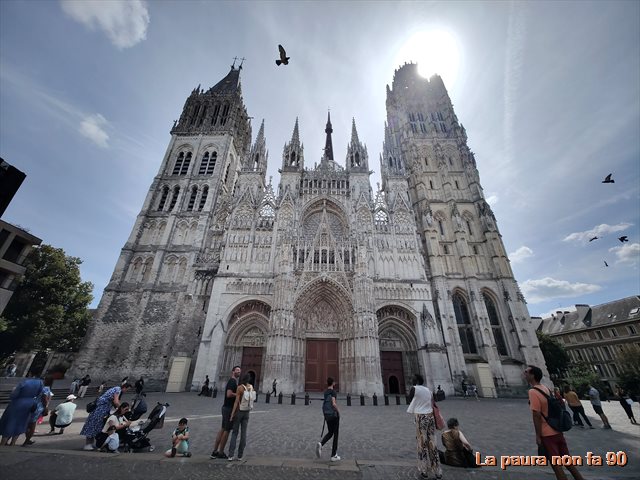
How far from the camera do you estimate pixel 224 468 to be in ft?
13.8

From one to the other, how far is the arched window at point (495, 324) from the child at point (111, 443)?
25.4 meters

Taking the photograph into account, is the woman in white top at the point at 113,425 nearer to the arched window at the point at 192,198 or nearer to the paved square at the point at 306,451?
the paved square at the point at 306,451

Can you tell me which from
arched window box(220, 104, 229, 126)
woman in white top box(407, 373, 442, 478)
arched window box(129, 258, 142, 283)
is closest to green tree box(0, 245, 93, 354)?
arched window box(129, 258, 142, 283)

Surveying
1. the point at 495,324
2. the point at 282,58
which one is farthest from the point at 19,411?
the point at 495,324

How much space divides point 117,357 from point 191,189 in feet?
55.5

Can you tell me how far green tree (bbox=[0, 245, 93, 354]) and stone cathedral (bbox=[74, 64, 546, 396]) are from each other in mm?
3270

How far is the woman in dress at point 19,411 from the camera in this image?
5.27 meters

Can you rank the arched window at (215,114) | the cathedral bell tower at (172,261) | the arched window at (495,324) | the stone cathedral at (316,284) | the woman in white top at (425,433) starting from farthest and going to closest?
the arched window at (215,114) → the arched window at (495,324) → the cathedral bell tower at (172,261) → the stone cathedral at (316,284) → the woman in white top at (425,433)

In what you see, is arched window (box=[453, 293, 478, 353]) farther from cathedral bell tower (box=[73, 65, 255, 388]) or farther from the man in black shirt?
the man in black shirt

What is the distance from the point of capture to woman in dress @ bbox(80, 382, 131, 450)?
204 inches

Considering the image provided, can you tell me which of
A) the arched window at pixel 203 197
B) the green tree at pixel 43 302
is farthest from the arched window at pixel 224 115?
the green tree at pixel 43 302

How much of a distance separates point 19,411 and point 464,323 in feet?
83.5

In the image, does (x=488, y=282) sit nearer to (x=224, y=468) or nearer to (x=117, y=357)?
(x=224, y=468)

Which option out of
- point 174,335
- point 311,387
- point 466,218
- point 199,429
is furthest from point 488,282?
point 174,335
